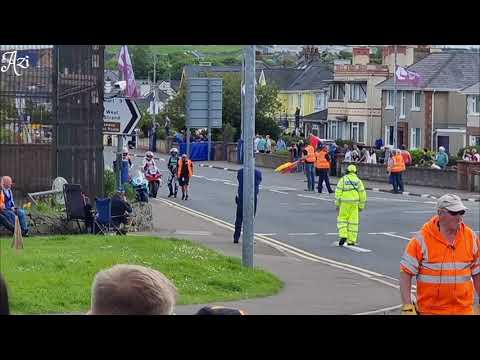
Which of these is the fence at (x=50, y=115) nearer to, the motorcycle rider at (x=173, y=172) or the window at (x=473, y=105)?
the motorcycle rider at (x=173, y=172)

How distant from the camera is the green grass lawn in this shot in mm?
12844

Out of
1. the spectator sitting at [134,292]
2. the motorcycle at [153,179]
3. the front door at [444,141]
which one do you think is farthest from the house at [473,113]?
the spectator sitting at [134,292]

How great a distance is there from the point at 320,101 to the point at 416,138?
1588cm

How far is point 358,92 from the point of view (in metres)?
66.2

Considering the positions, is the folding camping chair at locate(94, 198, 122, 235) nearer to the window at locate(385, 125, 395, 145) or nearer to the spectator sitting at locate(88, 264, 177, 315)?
the spectator sitting at locate(88, 264, 177, 315)

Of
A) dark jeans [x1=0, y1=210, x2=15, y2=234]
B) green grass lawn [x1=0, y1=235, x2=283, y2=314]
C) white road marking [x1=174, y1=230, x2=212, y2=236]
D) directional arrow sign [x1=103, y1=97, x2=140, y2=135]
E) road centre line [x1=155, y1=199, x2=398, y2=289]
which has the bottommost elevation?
road centre line [x1=155, y1=199, x2=398, y2=289]

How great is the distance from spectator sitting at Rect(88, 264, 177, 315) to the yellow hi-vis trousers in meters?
15.8

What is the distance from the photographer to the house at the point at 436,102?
195 feet

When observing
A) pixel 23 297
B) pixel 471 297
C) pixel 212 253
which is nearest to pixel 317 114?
pixel 212 253

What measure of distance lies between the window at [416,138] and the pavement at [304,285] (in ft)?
128

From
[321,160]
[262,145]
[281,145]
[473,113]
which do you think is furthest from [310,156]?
[473,113]

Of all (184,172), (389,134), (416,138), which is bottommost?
(184,172)

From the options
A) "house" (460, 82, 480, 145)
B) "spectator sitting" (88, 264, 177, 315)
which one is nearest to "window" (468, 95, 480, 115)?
"house" (460, 82, 480, 145)

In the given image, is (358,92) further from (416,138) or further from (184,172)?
(184,172)
